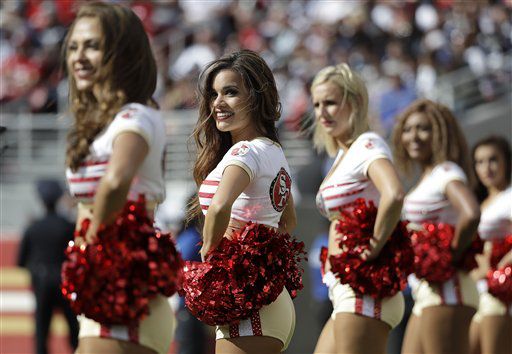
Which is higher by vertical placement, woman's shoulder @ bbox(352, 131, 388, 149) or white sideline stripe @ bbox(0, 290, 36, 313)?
woman's shoulder @ bbox(352, 131, 388, 149)

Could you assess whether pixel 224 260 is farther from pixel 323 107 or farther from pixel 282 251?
pixel 323 107

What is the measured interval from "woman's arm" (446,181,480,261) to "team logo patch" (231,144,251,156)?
76.2 inches

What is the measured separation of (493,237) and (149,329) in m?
3.67

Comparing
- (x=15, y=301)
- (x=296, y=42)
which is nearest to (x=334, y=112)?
(x=15, y=301)

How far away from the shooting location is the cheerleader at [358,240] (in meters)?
4.86

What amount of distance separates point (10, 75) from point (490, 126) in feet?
19.4

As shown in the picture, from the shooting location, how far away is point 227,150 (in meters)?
4.53

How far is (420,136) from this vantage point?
20.2 feet

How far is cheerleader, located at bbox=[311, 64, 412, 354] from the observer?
4.86 meters

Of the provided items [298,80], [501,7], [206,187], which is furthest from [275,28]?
[206,187]

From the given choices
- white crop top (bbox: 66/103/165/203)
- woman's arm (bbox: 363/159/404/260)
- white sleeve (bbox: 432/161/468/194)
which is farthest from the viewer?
white sleeve (bbox: 432/161/468/194)

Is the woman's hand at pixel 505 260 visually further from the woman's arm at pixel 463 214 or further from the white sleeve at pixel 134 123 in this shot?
the white sleeve at pixel 134 123

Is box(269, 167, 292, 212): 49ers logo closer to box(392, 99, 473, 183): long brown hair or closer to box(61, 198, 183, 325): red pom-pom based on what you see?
box(61, 198, 183, 325): red pom-pom

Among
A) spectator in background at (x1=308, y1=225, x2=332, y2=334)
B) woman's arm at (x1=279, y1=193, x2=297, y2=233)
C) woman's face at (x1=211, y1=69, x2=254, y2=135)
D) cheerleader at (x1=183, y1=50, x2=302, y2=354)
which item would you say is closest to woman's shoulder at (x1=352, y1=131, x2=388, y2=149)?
woman's arm at (x1=279, y1=193, x2=297, y2=233)
